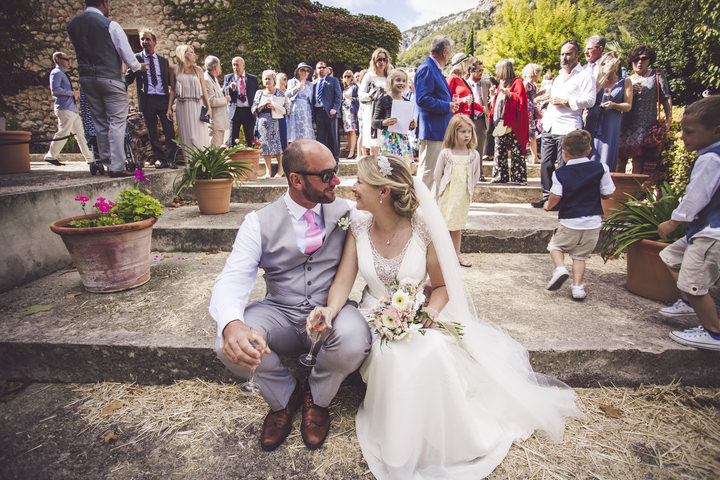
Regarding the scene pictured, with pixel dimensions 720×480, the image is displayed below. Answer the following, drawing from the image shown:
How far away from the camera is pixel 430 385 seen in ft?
5.50

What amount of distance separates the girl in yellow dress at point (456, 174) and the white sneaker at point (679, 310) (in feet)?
5.76

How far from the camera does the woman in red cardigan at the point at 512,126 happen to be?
19.2 feet

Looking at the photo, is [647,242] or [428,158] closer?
[647,242]

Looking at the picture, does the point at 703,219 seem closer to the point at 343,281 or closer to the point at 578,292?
the point at 578,292

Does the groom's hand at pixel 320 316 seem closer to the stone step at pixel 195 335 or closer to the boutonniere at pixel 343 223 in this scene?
the boutonniere at pixel 343 223

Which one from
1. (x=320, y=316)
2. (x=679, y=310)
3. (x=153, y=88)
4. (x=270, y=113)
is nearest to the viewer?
(x=320, y=316)

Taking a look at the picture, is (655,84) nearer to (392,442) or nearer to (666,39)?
(392,442)

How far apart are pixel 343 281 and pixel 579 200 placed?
2295mm

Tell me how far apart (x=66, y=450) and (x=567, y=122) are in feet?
19.3

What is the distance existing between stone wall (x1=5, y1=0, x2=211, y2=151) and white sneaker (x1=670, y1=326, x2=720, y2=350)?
14.1 meters

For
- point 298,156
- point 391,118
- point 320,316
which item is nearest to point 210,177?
point 391,118

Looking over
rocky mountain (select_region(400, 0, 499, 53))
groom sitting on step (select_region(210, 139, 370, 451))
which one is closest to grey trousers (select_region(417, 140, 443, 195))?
groom sitting on step (select_region(210, 139, 370, 451))

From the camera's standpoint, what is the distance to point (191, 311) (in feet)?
8.84

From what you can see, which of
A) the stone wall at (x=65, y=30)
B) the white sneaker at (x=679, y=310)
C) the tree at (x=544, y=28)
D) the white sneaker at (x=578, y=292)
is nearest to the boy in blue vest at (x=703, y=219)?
the white sneaker at (x=679, y=310)
